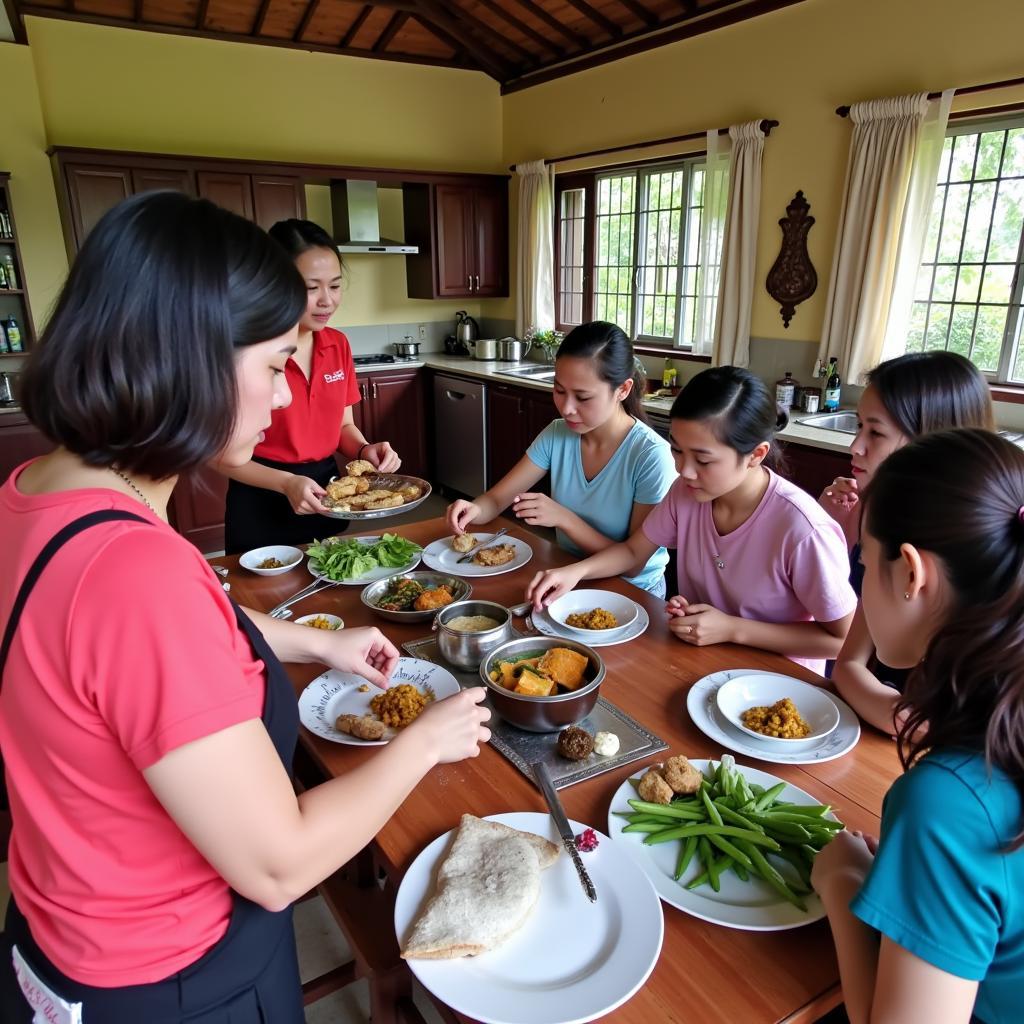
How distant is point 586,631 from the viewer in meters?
1.60

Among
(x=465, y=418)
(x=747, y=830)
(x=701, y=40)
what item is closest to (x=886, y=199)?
(x=701, y=40)

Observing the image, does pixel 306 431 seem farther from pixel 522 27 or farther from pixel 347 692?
pixel 522 27

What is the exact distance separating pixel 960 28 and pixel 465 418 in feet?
11.4

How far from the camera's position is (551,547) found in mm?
2152

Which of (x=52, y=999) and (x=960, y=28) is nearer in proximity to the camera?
(x=52, y=999)

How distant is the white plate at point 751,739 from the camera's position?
118 centimetres

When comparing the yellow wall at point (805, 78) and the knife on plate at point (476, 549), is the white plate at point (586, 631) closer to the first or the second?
the knife on plate at point (476, 549)

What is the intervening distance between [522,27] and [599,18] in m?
0.74

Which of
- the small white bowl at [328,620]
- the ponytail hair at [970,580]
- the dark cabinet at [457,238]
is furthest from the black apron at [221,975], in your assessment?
the dark cabinet at [457,238]

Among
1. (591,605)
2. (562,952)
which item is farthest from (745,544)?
(562,952)

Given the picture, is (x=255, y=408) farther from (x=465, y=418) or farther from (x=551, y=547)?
(x=465, y=418)

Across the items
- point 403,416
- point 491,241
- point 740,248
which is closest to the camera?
point 740,248

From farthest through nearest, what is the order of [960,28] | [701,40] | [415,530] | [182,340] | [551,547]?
1. [701,40]
2. [960,28]
3. [415,530]
4. [551,547]
5. [182,340]

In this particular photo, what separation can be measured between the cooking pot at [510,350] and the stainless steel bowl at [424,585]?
3.98 metres
